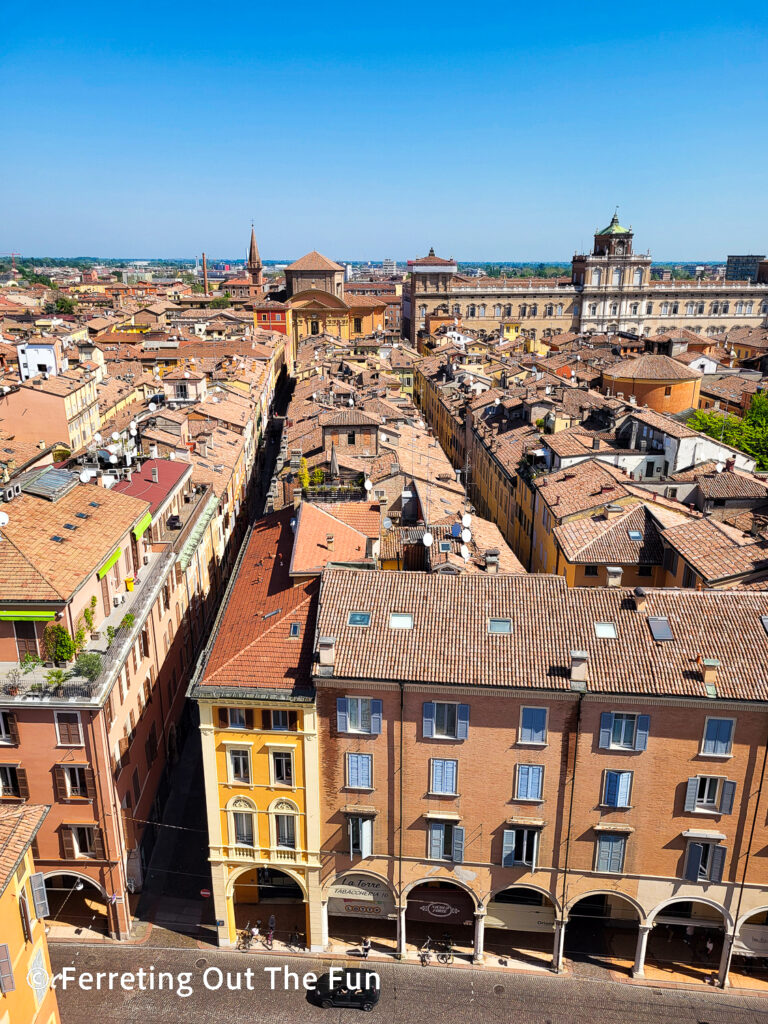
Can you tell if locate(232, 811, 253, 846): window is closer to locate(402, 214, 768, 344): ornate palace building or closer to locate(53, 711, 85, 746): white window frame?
locate(53, 711, 85, 746): white window frame

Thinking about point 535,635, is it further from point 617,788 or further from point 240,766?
point 240,766

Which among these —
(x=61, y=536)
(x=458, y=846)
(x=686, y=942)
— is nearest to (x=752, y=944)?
(x=686, y=942)

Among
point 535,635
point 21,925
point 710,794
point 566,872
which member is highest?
point 535,635

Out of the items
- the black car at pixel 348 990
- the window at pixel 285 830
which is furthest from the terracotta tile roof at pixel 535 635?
the black car at pixel 348 990

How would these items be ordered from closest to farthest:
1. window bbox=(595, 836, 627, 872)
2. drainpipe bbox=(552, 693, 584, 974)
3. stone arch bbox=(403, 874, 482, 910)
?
1. drainpipe bbox=(552, 693, 584, 974)
2. window bbox=(595, 836, 627, 872)
3. stone arch bbox=(403, 874, 482, 910)

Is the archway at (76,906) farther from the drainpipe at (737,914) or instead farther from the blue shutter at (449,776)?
the drainpipe at (737,914)

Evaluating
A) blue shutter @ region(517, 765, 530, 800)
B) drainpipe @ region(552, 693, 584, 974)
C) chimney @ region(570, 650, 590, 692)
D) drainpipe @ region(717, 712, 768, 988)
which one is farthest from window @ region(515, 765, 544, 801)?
drainpipe @ region(717, 712, 768, 988)
